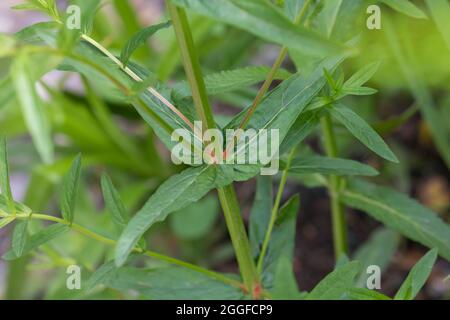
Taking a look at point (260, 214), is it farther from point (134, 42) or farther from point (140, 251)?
point (134, 42)

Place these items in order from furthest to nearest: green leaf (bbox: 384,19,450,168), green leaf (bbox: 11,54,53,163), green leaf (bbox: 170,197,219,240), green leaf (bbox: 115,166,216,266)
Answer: green leaf (bbox: 170,197,219,240)
green leaf (bbox: 384,19,450,168)
green leaf (bbox: 115,166,216,266)
green leaf (bbox: 11,54,53,163)

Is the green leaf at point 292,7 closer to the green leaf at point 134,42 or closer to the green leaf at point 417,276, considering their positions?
the green leaf at point 134,42

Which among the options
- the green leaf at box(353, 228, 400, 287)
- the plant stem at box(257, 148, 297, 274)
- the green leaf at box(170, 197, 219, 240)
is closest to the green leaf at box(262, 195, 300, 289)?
the plant stem at box(257, 148, 297, 274)

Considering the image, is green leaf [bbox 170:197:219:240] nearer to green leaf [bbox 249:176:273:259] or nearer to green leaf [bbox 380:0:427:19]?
green leaf [bbox 249:176:273:259]

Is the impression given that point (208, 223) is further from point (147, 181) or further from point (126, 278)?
Result: point (126, 278)

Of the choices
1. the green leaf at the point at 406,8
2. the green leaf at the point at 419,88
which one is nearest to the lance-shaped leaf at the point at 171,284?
the green leaf at the point at 406,8

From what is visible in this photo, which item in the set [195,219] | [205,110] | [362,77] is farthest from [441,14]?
[195,219]
